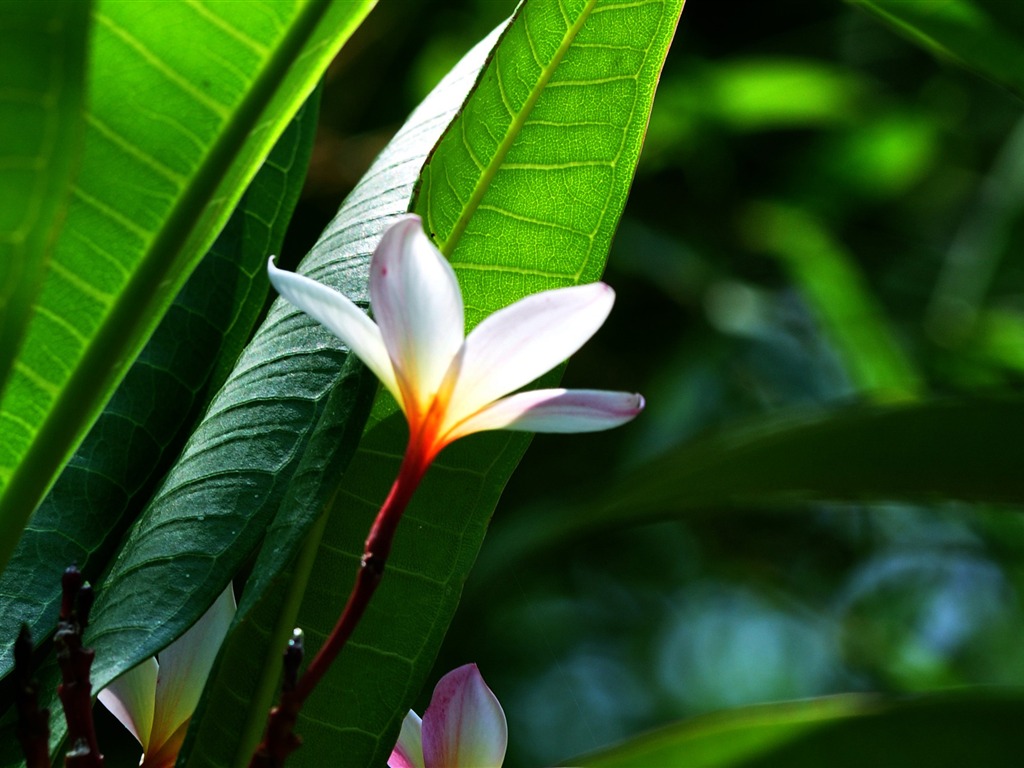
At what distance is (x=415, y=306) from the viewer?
1.30 ft

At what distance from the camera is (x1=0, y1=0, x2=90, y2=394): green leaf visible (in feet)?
1.15

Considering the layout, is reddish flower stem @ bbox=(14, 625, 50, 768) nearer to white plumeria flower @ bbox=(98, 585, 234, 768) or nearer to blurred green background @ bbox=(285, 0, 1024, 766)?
white plumeria flower @ bbox=(98, 585, 234, 768)

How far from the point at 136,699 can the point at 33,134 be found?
0.25m

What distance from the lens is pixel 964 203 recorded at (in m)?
2.45

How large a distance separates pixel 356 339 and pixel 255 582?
97 mm

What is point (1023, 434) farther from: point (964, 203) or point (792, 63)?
point (964, 203)

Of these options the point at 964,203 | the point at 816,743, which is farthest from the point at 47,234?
the point at 964,203

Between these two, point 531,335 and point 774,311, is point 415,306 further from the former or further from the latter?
point 774,311

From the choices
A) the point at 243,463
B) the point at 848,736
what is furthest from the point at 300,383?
the point at 848,736

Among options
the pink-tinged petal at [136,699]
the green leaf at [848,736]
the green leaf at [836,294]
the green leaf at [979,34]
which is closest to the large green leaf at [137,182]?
the pink-tinged petal at [136,699]

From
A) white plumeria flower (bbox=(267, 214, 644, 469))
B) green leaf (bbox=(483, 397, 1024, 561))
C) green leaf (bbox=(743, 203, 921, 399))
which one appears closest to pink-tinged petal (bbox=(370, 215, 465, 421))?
white plumeria flower (bbox=(267, 214, 644, 469))

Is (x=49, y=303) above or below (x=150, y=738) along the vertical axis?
above

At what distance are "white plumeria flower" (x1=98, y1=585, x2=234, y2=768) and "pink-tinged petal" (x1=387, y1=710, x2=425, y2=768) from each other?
0.09m

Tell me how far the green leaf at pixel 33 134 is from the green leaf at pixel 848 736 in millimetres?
286
